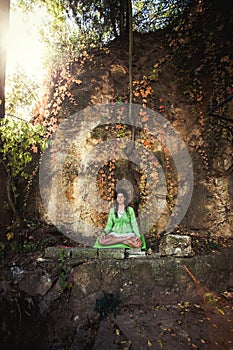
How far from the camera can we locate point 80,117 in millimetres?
6156

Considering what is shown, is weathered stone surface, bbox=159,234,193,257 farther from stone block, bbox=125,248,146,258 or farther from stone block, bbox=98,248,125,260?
stone block, bbox=98,248,125,260

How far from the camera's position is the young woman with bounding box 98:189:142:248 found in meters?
4.39

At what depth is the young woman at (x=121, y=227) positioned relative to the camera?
439cm

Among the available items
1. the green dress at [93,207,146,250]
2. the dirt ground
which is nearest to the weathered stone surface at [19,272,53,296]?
the dirt ground

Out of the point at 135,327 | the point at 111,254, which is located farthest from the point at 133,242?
the point at 135,327

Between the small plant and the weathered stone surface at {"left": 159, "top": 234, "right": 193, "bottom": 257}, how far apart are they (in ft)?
3.96

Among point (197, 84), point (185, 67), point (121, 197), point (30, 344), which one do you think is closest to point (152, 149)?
point (121, 197)

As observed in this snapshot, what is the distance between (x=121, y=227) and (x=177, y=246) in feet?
4.10

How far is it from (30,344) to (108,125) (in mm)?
5019

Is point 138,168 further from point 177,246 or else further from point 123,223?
point 177,246

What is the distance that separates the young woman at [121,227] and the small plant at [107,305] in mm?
935

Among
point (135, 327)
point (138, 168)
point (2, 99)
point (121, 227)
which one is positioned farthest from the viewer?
point (138, 168)

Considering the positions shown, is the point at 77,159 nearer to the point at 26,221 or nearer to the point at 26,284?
the point at 26,221

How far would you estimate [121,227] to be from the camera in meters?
4.84
